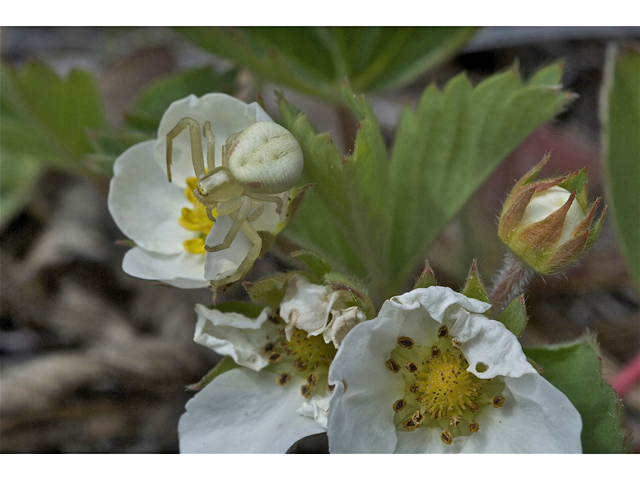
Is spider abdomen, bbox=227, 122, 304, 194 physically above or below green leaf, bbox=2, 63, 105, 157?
above

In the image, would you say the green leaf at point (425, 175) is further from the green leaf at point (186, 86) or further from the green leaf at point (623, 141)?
the green leaf at point (186, 86)

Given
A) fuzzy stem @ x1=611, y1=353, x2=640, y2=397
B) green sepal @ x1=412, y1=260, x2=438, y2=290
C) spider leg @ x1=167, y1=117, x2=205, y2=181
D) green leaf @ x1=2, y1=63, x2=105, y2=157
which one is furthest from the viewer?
green leaf @ x1=2, y1=63, x2=105, y2=157

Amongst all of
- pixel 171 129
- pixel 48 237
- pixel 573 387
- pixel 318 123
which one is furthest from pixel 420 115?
pixel 48 237

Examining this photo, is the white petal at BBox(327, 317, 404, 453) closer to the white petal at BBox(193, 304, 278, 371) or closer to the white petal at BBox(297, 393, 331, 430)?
the white petal at BBox(297, 393, 331, 430)

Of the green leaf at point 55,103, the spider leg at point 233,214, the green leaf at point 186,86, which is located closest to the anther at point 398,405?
the spider leg at point 233,214

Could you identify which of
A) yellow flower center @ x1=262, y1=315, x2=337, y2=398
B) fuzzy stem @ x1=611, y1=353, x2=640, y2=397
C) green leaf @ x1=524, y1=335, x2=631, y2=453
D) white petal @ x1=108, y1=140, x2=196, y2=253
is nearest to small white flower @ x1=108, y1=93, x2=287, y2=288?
white petal @ x1=108, y1=140, x2=196, y2=253
